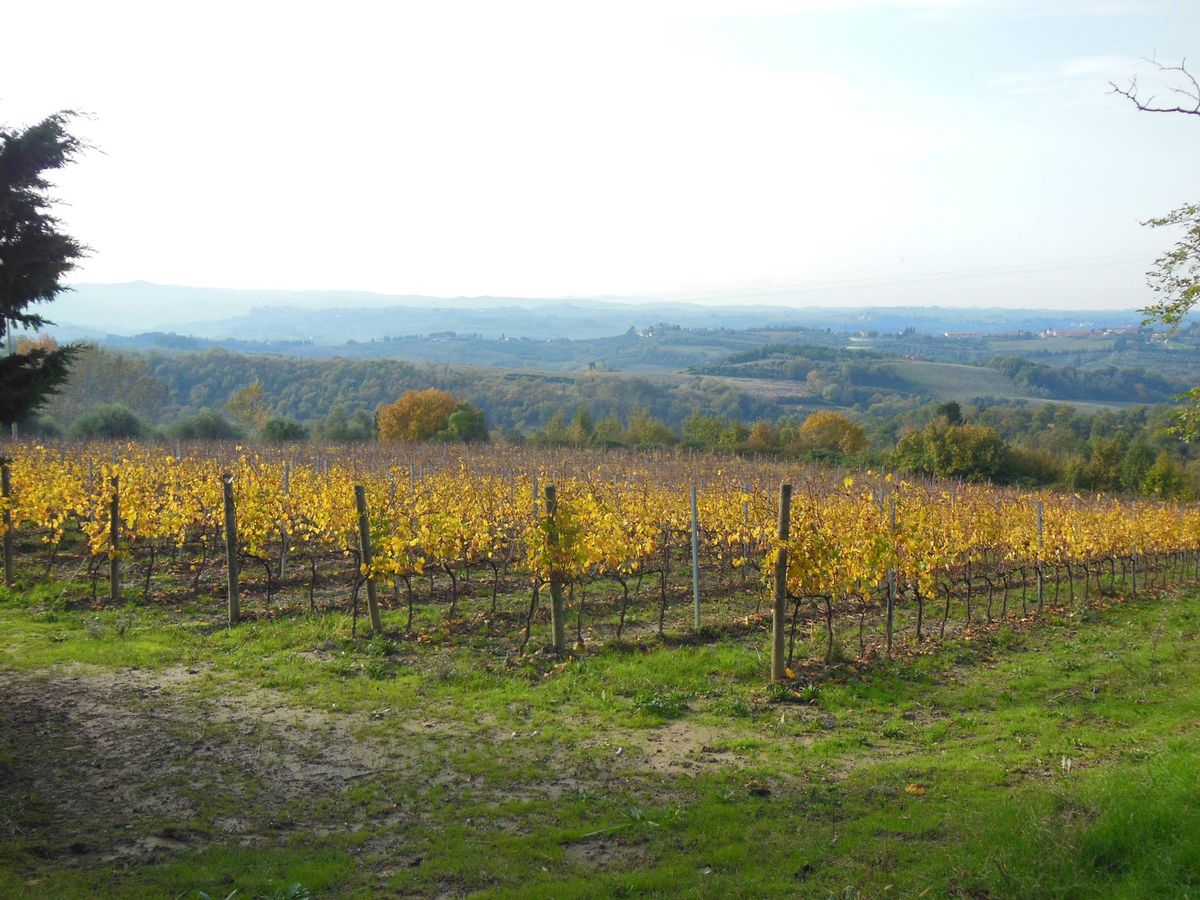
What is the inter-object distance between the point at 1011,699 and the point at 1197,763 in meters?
3.43

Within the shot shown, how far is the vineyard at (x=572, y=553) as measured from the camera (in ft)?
35.8

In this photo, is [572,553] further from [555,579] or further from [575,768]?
[575,768]

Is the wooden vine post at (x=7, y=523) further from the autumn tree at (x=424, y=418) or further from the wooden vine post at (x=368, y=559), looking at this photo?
the autumn tree at (x=424, y=418)

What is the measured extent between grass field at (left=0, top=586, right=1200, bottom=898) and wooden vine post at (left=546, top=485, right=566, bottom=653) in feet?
1.25

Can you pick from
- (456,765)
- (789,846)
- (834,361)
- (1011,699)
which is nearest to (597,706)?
(456,765)

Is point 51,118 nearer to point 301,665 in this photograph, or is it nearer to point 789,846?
point 301,665

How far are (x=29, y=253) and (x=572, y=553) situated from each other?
6.36 metres

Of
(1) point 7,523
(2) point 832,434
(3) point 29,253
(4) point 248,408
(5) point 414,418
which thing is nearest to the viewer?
(3) point 29,253

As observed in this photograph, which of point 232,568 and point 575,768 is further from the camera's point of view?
point 232,568

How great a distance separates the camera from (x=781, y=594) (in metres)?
9.52

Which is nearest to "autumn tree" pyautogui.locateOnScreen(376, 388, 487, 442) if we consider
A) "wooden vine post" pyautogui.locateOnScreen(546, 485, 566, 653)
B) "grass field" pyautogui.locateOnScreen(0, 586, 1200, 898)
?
"grass field" pyautogui.locateOnScreen(0, 586, 1200, 898)

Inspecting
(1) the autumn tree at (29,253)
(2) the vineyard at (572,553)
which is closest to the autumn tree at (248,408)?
(2) the vineyard at (572,553)

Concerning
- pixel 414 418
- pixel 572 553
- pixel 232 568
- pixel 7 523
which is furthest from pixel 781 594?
pixel 414 418

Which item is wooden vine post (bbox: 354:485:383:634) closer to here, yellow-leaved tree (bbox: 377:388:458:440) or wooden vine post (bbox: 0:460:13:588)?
wooden vine post (bbox: 0:460:13:588)
